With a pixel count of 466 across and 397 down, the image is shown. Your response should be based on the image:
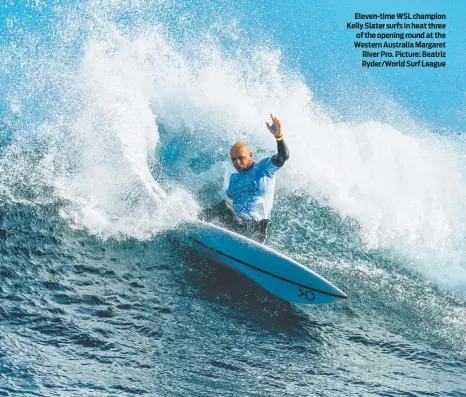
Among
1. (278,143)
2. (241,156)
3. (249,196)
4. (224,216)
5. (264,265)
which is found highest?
(278,143)

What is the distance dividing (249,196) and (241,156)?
596 mm

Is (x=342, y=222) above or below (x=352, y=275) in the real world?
above

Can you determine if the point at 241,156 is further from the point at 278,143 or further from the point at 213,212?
the point at 213,212

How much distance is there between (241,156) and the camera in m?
7.71

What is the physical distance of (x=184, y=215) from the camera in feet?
26.7

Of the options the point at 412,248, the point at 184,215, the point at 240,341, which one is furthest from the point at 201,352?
the point at 412,248

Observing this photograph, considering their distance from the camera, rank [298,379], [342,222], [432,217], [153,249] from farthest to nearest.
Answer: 1. [432,217]
2. [342,222]
3. [153,249]
4. [298,379]

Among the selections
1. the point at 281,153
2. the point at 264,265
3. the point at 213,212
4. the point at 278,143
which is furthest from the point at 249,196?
the point at 264,265

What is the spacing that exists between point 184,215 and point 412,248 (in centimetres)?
469

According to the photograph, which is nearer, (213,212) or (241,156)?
(241,156)

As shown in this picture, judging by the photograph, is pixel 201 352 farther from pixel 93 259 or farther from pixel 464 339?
pixel 464 339

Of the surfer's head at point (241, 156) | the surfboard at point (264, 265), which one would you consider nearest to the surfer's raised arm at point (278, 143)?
the surfer's head at point (241, 156)

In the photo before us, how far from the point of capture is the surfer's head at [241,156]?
7707 millimetres

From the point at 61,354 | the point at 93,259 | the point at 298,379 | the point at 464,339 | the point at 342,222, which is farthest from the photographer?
the point at 342,222
